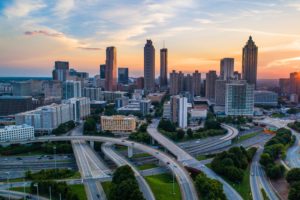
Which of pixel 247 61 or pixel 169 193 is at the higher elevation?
pixel 247 61

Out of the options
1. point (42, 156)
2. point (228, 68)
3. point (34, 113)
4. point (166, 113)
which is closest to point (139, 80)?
point (228, 68)

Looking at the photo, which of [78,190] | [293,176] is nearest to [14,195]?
[78,190]

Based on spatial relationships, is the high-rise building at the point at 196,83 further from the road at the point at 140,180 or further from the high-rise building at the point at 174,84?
the road at the point at 140,180

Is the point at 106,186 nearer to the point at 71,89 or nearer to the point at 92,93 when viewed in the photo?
the point at 71,89

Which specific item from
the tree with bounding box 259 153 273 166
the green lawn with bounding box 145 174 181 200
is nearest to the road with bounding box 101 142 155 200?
the green lawn with bounding box 145 174 181 200

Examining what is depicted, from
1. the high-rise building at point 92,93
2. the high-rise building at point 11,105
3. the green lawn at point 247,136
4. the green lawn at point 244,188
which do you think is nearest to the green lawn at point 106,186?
the green lawn at point 244,188

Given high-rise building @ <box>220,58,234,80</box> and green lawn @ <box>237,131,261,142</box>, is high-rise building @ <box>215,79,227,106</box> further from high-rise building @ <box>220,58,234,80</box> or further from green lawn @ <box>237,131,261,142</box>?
high-rise building @ <box>220,58,234,80</box>

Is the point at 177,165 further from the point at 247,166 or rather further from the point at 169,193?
the point at 247,166
